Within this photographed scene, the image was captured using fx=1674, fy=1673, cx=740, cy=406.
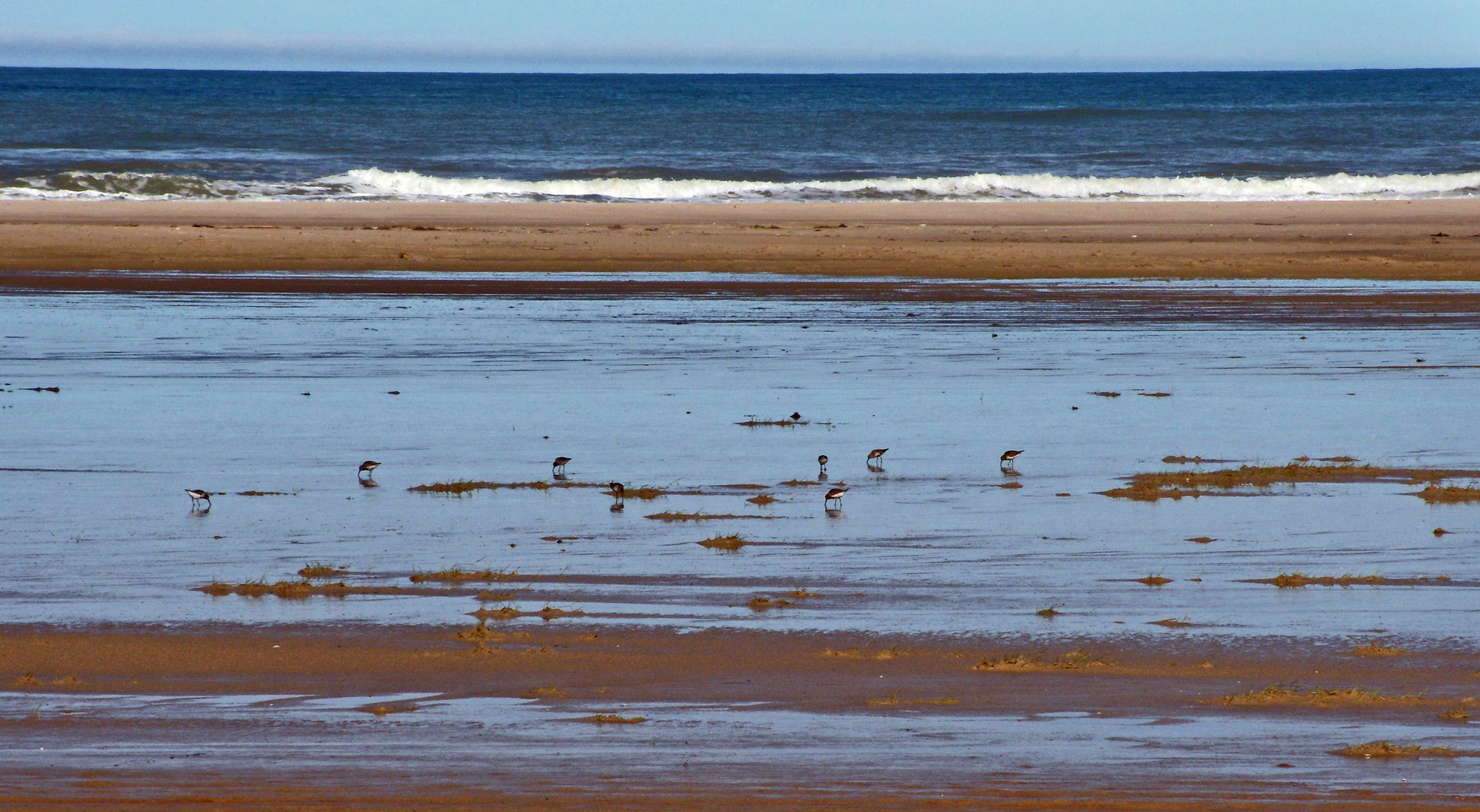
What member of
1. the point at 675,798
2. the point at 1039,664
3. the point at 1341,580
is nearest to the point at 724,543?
the point at 1039,664

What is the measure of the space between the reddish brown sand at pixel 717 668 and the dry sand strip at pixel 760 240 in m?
17.9

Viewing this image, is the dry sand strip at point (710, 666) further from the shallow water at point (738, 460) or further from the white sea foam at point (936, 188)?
the white sea foam at point (936, 188)

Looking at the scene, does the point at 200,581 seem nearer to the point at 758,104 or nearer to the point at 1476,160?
the point at 1476,160

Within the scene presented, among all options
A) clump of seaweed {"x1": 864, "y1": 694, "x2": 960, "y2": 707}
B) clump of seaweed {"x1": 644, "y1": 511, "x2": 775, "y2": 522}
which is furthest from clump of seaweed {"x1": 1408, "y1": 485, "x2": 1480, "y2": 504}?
clump of seaweed {"x1": 864, "y1": 694, "x2": 960, "y2": 707}

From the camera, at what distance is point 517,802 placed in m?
4.79

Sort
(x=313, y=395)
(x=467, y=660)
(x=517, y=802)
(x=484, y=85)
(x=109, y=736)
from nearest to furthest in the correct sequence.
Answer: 1. (x=517, y=802)
2. (x=109, y=736)
3. (x=467, y=660)
4. (x=313, y=395)
5. (x=484, y=85)

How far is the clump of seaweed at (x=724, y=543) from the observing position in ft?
26.8

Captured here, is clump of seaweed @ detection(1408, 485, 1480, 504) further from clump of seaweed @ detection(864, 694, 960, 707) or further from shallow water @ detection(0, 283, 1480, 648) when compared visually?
clump of seaweed @ detection(864, 694, 960, 707)

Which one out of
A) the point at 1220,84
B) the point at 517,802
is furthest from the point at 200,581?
the point at 1220,84

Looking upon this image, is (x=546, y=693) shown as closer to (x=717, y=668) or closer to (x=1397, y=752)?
(x=717, y=668)

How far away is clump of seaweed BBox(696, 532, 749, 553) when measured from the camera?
26.8 ft

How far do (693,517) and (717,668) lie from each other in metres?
2.60

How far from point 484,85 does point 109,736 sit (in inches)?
4203

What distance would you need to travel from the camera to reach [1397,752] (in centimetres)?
525
